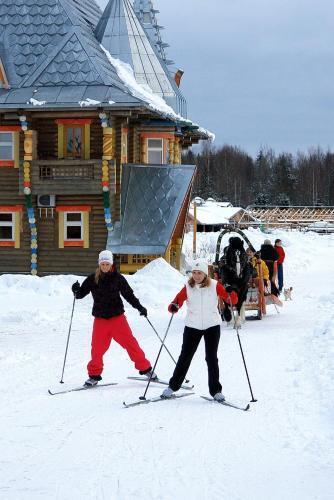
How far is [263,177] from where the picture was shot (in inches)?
4968

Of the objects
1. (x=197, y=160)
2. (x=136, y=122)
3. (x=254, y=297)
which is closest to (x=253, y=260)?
(x=254, y=297)

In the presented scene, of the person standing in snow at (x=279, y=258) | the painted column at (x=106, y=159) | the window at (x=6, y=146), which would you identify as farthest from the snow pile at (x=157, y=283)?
the window at (x=6, y=146)

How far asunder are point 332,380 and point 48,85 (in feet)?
58.7

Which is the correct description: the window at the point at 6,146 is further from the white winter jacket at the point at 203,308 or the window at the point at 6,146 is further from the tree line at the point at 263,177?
the tree line at the point at 263,177

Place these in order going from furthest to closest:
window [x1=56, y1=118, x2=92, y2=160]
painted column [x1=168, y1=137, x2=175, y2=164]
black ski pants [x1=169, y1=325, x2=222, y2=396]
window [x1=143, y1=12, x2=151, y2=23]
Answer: window [x1=143, y1=12, x2=151, y2=23] < painted column [x1=168, y1=137, x2=175, y2=164] < window [x1=56, y1=118, x2=92, y2=160] < black ski pants [x1=169, y1=325, x2=222, y2=396]

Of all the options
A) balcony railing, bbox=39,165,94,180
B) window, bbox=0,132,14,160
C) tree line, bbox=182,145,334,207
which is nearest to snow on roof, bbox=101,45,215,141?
balcony railing, bbox=39,165,94,180

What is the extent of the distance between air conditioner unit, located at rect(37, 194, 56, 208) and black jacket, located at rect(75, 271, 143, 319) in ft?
52.9

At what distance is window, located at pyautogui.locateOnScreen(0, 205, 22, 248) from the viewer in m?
26.1

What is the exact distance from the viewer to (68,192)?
82.4 feet

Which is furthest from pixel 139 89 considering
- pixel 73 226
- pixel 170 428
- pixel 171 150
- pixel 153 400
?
pixel 170 428

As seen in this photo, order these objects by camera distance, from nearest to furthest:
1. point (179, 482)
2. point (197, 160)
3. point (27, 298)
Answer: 1. point (179, 482)
2. point (27, 298)
3. point (197, 160)

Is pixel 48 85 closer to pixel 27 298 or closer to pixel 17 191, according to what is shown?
pixel 17 191

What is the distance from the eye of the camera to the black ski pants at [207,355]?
8.81m

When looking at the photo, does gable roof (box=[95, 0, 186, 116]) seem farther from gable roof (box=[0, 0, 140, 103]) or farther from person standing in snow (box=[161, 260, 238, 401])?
person standing in snow (box=[161, 260, 238, 401])
